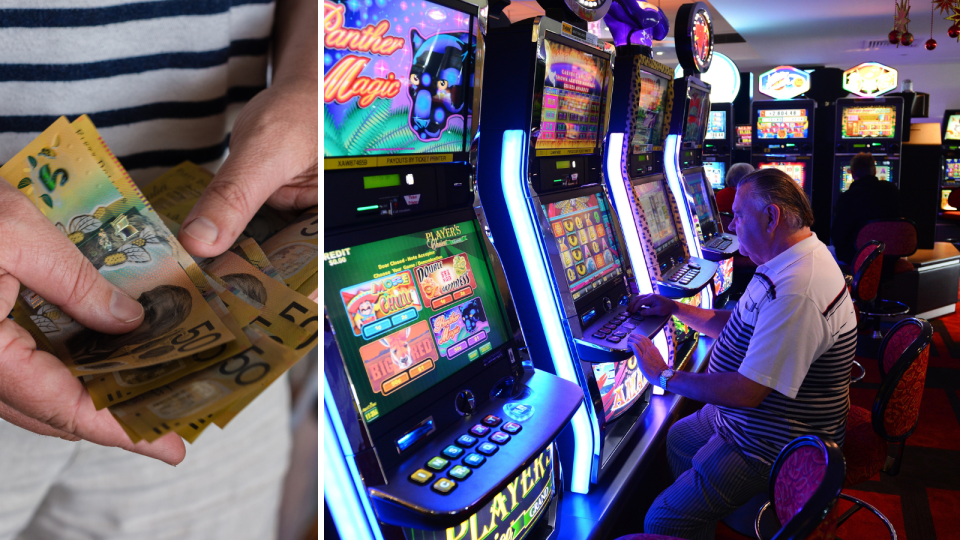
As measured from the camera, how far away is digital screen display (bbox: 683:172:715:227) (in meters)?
4.76

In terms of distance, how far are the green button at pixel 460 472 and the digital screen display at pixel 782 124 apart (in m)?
8.77

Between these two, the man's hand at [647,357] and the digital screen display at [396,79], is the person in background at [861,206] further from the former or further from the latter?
the digital screen display at [396,79]

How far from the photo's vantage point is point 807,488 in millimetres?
1456

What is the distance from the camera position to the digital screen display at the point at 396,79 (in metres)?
1.34

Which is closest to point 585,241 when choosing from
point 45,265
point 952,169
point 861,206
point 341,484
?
point 341,484

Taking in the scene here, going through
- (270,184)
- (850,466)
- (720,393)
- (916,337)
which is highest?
(270,184)

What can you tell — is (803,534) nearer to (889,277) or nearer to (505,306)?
(505,306)

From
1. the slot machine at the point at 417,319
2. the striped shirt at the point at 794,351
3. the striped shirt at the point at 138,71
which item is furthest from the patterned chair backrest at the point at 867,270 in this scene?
the striped shirt at the point at 138,71

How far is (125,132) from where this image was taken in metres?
1.16

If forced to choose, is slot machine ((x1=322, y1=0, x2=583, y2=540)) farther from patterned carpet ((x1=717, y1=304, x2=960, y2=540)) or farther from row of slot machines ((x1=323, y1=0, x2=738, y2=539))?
patterned carpet ((x1=717, y1=304, x2=960, y2=540))

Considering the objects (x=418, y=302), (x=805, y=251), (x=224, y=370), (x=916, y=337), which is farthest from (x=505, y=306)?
(x=916, y=337)

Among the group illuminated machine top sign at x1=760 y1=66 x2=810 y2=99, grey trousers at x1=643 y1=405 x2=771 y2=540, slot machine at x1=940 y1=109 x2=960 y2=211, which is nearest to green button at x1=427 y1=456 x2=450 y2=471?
grey trousers at x1=643 y1=405 x2=771 y2=540

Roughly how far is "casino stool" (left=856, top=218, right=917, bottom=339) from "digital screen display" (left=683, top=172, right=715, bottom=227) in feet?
5.43

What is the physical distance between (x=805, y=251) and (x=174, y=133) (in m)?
1.98
